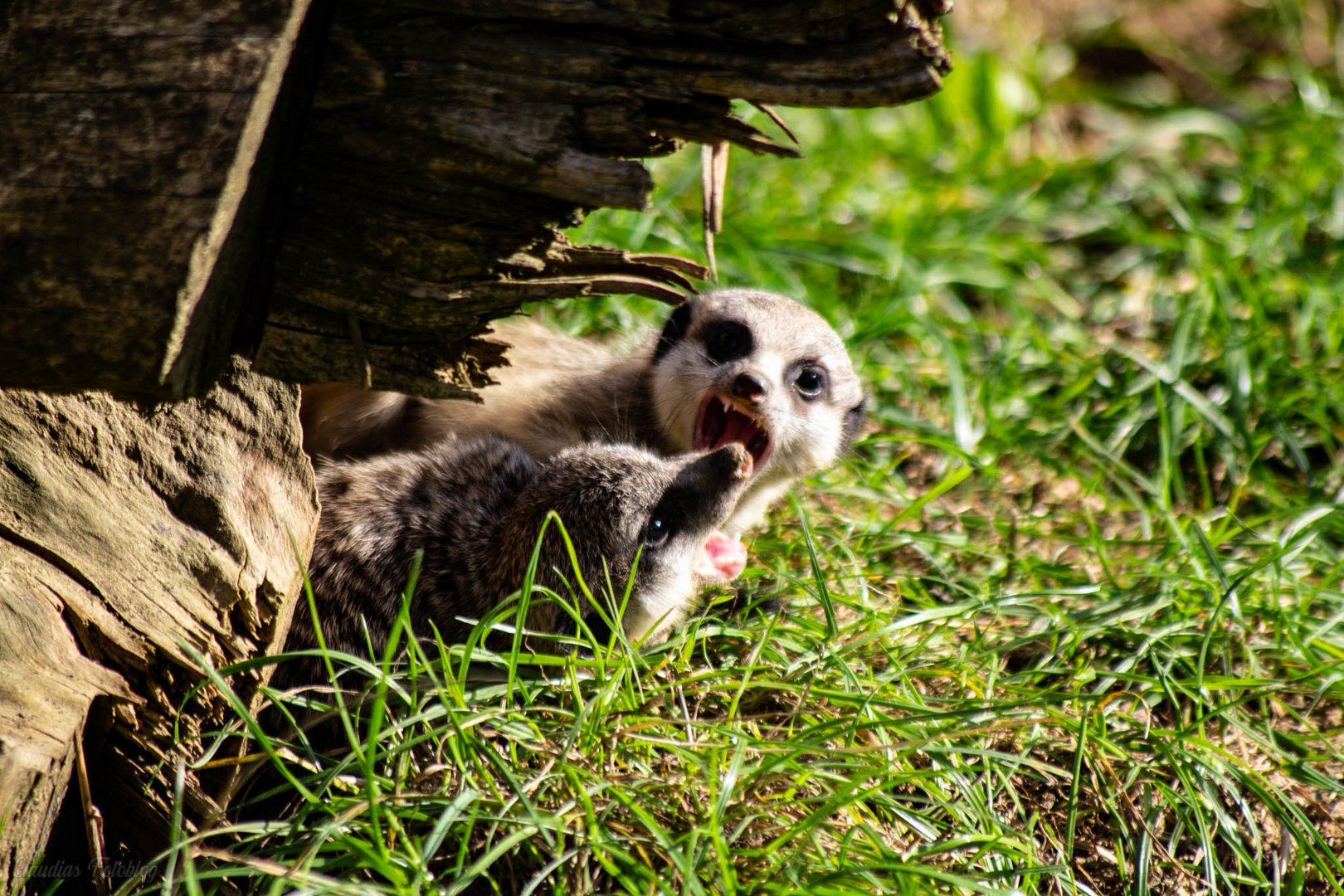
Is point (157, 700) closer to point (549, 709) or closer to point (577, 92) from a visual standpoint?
point (549, 709)

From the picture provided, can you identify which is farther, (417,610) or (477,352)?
(417,610)

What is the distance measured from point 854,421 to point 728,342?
574 mm

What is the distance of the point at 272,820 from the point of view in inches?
110

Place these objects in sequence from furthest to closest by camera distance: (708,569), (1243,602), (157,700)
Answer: (1243,602), (708,569), (157,700)

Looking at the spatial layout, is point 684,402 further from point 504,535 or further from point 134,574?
point 134,574

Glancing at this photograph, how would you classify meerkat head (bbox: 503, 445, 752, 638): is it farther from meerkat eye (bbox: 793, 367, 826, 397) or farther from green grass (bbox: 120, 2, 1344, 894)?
meerkat eye (bbox: 793, 367, 826, 397)

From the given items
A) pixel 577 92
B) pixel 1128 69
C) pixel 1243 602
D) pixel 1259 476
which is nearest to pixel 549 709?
pixel 577 92

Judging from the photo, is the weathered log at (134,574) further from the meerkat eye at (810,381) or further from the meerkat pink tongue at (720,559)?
the meerkat eye at (810,381)

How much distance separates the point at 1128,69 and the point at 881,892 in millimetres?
7429

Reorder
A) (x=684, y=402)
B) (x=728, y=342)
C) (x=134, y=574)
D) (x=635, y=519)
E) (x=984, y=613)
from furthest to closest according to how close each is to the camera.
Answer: (x=728, y=342) < (x=684, y=402) < (x=984, y=613) < (x=635, y=519) < (x=134, y=574)

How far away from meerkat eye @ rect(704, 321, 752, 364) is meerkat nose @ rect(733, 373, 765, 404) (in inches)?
10.7

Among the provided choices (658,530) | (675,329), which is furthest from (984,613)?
(675,329)

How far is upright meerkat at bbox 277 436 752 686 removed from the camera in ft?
10.3

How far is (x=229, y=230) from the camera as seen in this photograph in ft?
7.90
